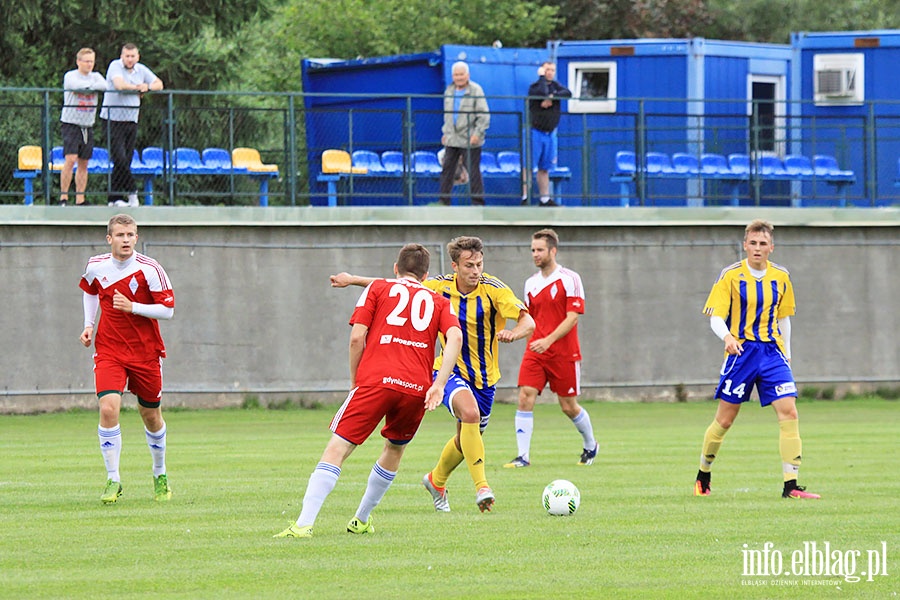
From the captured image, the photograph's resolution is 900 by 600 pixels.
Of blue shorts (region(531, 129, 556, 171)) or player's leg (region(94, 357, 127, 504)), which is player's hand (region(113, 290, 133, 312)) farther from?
blue shorts (region(531, 129, 556, 171))

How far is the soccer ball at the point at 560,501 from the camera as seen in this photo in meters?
11.2

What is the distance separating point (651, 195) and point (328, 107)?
5.83m

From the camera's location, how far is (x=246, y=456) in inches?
654

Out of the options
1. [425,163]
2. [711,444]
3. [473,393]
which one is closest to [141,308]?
[473,393]

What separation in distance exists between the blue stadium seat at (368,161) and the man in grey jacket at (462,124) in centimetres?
105

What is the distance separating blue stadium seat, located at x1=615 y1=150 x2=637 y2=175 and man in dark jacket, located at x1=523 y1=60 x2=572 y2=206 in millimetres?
1287

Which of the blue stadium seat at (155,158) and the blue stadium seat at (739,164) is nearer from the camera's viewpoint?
the blue stadium seat at (155,158)

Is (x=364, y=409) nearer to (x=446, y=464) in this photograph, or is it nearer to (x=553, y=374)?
(x=446, y=464)

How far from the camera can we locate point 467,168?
2445 centimetres

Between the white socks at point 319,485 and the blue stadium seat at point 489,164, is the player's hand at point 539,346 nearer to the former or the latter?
the white socks at point 319,485

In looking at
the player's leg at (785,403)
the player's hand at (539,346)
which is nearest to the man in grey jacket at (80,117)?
the player's hand at (539,346)

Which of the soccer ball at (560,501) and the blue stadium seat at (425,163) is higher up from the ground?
the blue stadium seat at (425,163)

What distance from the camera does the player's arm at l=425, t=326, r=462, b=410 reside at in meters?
9.42

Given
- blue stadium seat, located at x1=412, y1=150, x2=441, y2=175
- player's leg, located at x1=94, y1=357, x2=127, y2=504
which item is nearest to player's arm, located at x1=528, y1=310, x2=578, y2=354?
player's leg, located at x1=94, y1=357, x2=127, y2=504
